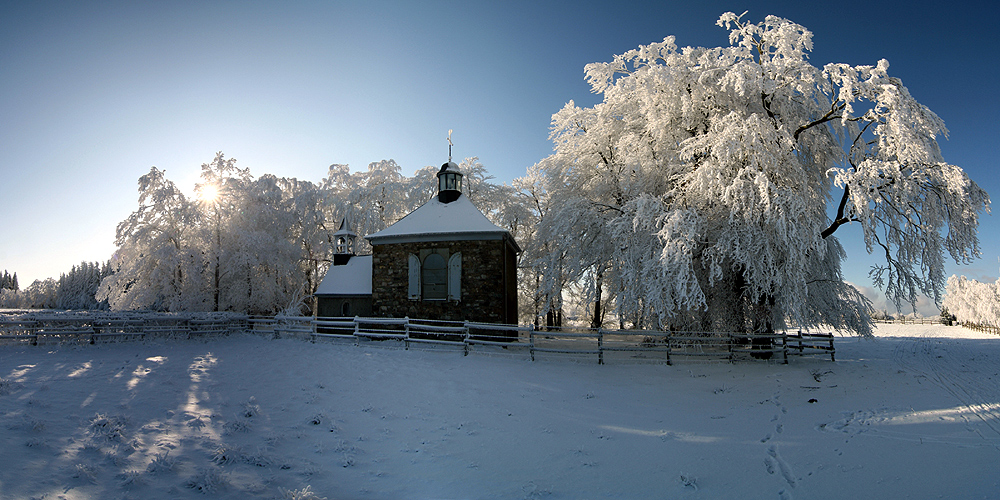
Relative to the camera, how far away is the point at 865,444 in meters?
6.36

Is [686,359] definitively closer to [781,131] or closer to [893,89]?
[781,131]

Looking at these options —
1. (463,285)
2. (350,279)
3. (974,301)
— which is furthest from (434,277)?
(974,301)

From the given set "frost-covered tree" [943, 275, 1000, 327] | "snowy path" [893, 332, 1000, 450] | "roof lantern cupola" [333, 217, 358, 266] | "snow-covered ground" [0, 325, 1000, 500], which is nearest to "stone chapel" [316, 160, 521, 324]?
"roof lantern cupola" [333, 217, 358, 266]

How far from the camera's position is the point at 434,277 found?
61.1ft

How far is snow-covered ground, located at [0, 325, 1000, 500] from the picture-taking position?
491 cm

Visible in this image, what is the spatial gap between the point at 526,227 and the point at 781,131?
17.1 meters

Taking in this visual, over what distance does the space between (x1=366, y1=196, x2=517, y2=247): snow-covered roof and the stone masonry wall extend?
27 cm

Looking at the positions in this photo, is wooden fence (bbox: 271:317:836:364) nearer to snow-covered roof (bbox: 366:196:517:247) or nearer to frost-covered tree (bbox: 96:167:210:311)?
snow-covered roof (bbox: 366:196:517:247)

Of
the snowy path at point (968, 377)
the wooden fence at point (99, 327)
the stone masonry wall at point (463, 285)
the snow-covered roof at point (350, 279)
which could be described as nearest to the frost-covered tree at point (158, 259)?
the wooden fence at point (99, 327)

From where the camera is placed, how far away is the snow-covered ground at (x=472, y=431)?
4912 millimetres

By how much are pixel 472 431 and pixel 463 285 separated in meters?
11.3

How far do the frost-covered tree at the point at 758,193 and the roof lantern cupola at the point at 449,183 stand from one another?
21.6ft

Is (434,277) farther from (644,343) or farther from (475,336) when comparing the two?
(644,343)

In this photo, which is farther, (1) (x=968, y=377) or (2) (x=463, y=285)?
(2) (x=463, y=285)
